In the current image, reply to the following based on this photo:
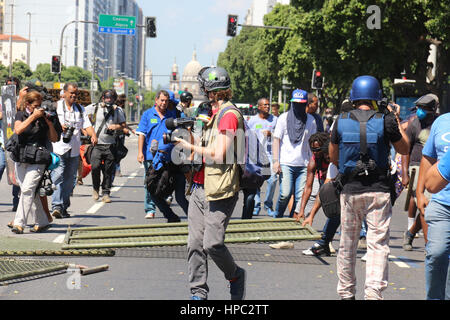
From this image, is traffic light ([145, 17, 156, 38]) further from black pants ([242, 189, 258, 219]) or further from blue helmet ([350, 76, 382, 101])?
blue helmet ([350, 76, 382, 101])

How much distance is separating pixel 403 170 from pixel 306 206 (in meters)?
1.70

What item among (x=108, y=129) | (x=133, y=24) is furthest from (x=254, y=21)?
(x=108, y=129)

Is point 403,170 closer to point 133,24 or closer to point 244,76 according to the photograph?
point 133,24

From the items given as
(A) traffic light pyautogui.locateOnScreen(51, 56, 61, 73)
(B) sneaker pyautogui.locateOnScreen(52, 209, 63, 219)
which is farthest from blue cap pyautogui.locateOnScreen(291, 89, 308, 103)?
(A) traffic light pyautogui.locateOnScreen(51, 56, 61, 73)

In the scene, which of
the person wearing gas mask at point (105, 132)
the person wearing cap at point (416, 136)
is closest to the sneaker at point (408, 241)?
the person wearing cap at point (416, 136)

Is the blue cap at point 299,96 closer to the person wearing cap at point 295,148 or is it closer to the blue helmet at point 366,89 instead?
the person wearing cap at point 295,148

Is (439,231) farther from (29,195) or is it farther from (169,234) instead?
(29,195)

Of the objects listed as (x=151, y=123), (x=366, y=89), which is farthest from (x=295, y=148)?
(x=366, y=89)

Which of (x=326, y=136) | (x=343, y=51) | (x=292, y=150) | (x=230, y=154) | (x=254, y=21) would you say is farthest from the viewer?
(x=254, y=21)

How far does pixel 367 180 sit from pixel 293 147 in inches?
166

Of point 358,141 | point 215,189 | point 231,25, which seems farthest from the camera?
point 231,25

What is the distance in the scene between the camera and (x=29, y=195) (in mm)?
9547

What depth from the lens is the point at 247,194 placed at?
10102 millimetres

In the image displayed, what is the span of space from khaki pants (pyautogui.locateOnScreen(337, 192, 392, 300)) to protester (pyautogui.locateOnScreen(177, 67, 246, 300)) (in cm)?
76
